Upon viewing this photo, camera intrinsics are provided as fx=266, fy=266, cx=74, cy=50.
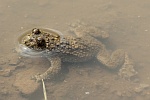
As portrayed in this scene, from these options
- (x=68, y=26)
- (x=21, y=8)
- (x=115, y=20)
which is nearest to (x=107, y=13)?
(x=115, y=20)


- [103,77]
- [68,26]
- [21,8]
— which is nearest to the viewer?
[103,77]

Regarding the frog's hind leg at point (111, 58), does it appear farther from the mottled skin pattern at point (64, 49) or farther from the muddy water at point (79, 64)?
the muddy water at point (79, 64)

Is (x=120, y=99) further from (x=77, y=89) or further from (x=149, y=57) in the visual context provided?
(x=149, y=57)

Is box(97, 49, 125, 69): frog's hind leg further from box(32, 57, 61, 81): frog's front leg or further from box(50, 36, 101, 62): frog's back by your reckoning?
box(32, 57, 61, 81): frog's front leg

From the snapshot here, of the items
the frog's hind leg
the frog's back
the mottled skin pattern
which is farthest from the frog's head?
the frog's hind leg

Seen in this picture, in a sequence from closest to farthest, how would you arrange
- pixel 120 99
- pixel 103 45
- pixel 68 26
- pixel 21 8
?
pixel 120 99 < pixel 103 45 < pixel 68 26 < pixel 21 8

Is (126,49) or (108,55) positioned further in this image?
(126,49)

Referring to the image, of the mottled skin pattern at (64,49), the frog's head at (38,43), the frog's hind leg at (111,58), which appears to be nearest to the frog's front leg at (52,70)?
the mottled skin pattern at (64,49)
